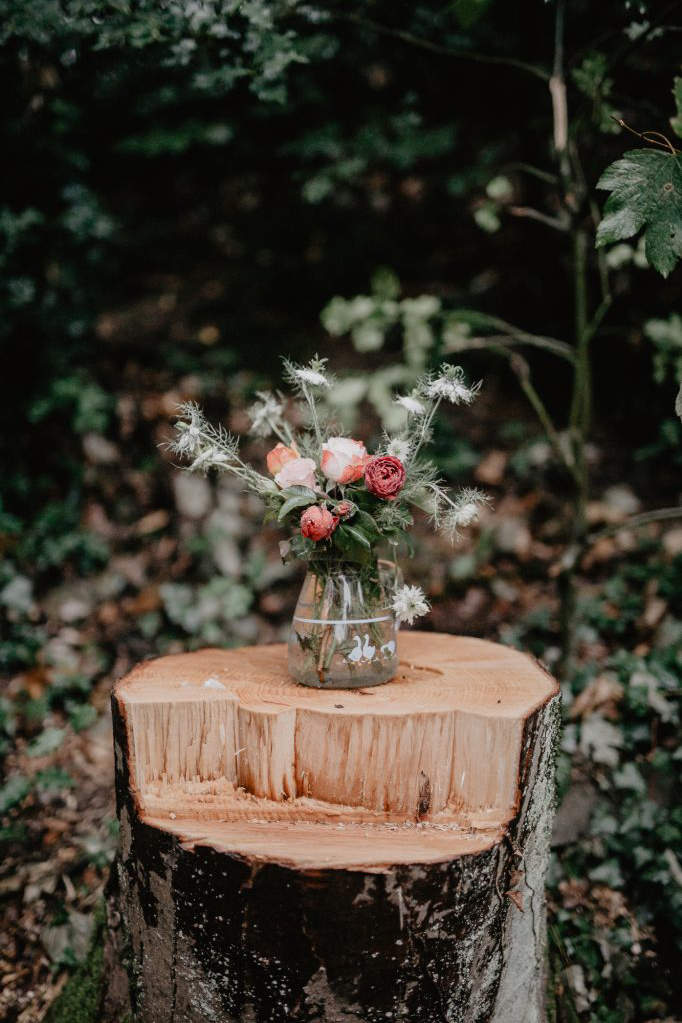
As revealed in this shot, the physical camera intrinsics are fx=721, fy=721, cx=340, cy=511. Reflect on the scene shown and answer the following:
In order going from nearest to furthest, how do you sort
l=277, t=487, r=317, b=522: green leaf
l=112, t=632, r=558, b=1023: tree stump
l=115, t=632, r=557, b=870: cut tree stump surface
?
l=112, t=632, r=558, b=1023: tree stump, l=115, t=632, r=557, b=870: cut tree stump surface, l=277, t=487, r=317, b=522: green leaf

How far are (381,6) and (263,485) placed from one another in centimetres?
232

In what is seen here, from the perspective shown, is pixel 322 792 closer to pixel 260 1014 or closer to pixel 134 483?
pixel 260 1014

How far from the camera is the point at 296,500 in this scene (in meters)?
1.92

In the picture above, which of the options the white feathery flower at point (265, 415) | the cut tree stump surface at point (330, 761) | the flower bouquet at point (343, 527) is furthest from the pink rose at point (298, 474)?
the cut tree stump surface at point (330, 761)

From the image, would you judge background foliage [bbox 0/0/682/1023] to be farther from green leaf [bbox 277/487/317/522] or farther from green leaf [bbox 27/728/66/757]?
green leaf [bbox 277/487/317/522]

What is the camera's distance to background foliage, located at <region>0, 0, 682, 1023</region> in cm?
257

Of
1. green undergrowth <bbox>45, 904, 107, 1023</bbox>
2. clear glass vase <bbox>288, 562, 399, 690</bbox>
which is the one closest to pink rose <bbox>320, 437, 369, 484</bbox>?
clear glass vase <bbox>288, 562, 399, 690</bbox>

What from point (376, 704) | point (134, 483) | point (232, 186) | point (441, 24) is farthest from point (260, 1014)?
point (232, 186)

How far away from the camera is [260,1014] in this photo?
1688 millimetres

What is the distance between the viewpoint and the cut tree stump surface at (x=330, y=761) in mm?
1784

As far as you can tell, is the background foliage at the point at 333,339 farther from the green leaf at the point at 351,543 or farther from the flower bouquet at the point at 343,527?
the green leaf at the point at 351,543

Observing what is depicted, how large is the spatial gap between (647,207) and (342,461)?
3.35 ft

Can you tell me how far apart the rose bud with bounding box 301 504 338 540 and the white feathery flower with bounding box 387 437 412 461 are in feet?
0.96

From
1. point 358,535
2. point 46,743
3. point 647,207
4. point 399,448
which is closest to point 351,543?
point 358,535
